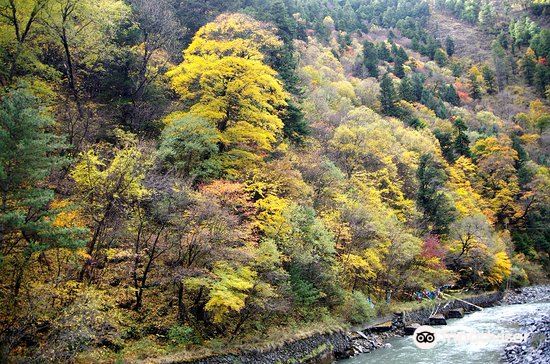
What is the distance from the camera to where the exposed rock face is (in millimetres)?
21516

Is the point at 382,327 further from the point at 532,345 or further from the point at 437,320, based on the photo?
the point at 532,345

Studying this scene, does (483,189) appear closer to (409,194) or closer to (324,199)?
(409,194)

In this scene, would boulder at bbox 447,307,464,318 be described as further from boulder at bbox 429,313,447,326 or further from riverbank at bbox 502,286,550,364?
riverbank at bbox 502,286,550,364

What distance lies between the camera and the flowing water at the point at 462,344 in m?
23.5

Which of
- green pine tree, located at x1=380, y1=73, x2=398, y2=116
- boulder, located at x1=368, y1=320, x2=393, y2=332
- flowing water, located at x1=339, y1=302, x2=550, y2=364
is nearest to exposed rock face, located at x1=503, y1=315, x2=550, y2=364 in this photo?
flowing water, located at x1=339, y1=302, x2=550, y2=364

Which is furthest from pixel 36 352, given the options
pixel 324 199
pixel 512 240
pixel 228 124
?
pixel 512 240

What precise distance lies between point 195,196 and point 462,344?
20.0m

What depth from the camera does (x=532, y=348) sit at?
77.8 feet

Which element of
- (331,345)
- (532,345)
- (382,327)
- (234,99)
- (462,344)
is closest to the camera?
(331,345)

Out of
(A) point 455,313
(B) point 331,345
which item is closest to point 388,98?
(A) point 455,313

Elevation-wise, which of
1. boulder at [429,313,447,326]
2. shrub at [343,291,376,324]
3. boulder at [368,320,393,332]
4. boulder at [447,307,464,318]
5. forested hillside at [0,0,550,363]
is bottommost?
boulder at [447,307,464,318]

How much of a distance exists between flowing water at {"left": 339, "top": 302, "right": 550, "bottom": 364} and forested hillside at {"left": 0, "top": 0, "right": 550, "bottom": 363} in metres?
3.45

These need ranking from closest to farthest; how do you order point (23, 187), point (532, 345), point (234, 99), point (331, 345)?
point (23, 187) → point (331, 345) → point (532, 345) → point (234, 99)

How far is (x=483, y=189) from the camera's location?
7162 cm
